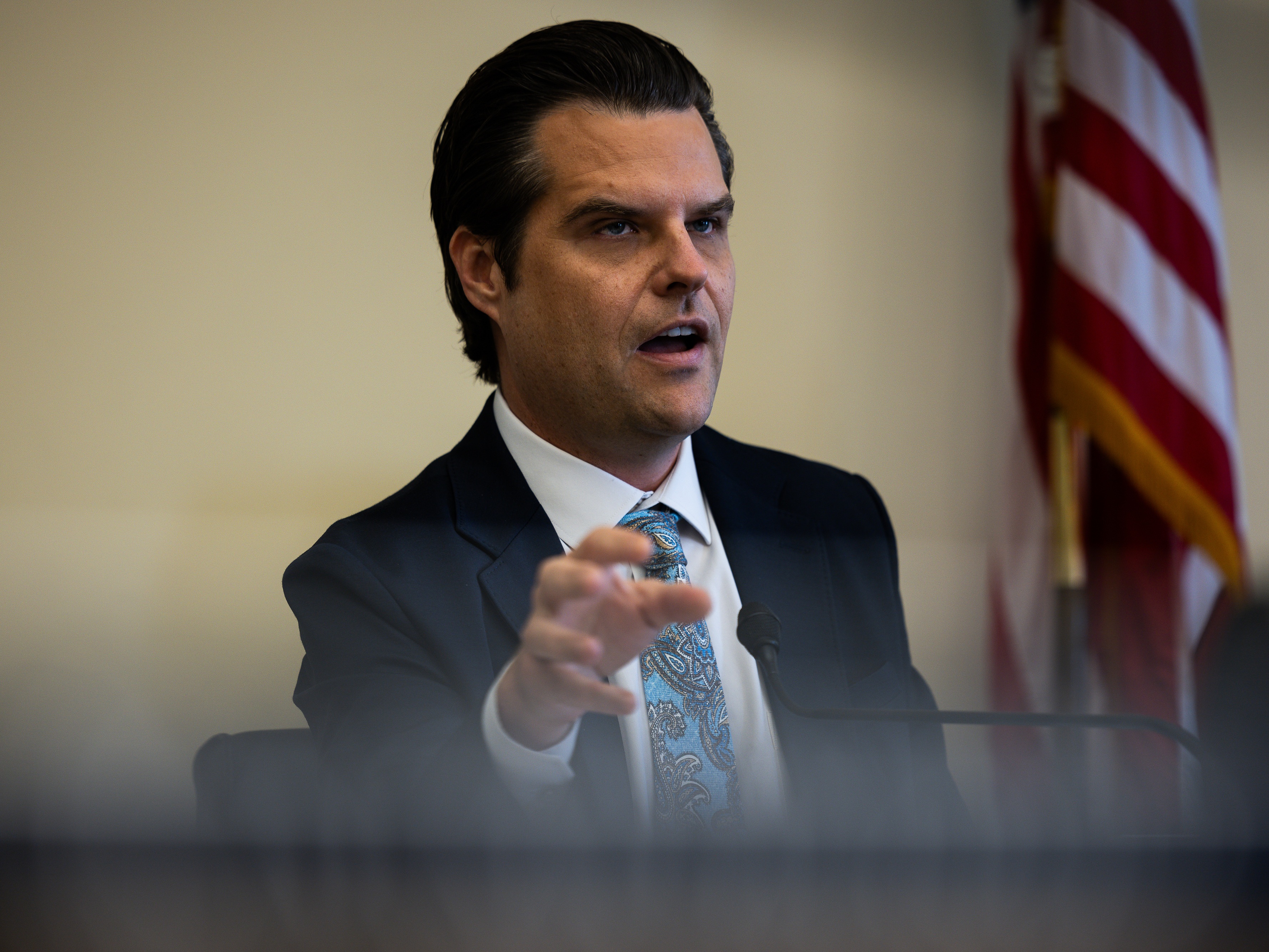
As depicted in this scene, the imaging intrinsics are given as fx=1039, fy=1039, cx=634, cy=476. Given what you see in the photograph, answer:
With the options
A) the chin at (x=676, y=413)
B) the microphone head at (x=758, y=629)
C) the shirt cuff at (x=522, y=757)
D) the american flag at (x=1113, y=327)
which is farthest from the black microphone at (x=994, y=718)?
the american flag at (x=1113, y=327)

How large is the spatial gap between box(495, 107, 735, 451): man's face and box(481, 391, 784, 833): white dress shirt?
0.04 m

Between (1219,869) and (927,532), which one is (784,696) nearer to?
(1219,869)

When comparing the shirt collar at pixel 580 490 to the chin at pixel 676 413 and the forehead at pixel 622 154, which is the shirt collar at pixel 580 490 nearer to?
the chin at pixel 676 413

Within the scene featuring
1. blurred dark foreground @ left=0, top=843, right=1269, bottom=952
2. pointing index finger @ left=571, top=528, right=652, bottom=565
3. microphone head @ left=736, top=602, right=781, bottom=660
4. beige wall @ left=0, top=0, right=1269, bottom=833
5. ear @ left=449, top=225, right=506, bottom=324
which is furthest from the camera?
beige wall @ left=0, top=0, right=1269, bottom=833

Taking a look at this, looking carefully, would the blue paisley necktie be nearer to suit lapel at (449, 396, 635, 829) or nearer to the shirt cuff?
suit lapel at (449, 396, 635, 829)

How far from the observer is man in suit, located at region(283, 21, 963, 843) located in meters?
0.86

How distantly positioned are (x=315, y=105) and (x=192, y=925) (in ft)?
4.06

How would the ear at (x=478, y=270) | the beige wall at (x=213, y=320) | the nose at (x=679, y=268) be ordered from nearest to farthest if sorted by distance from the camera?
1. the nose at (x=679, y=268)
2. the ear at (x=478, y=270)
3. the beige wall at (x=213, y=320)

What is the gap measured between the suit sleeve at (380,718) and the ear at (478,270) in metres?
0.30

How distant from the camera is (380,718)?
0.72 m

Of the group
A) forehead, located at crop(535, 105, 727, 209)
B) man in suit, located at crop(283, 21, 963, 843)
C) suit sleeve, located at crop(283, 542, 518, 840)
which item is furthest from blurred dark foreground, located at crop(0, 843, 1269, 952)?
forehead, located at crop(535, 105, 727, 209)

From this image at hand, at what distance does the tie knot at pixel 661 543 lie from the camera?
93 centimetres

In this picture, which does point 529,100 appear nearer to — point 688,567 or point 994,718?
point 688,567

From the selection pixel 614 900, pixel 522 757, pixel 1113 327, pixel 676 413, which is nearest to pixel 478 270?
pixel 676 413
